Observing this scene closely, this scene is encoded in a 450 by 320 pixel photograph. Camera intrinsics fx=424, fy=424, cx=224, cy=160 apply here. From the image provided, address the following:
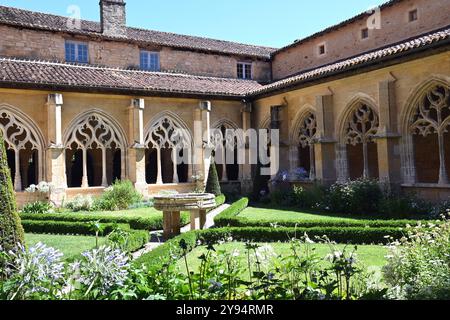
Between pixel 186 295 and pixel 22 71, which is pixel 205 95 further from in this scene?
pixel 186 295

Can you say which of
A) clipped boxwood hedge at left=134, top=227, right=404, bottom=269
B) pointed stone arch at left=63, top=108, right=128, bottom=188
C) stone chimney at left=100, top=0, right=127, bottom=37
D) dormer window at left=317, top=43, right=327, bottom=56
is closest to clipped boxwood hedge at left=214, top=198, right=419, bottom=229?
clipped boxwood hedge at left=134, top=227, right=404, bottom=269

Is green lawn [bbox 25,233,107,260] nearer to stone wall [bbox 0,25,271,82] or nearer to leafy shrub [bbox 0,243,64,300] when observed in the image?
leafy shrub [bbox 0,243,64,300]

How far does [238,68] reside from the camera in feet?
73.6

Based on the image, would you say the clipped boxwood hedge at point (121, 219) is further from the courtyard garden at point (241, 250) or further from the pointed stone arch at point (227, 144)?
the pointed stone arch at point (227, 144)

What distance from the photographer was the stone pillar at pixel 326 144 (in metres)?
15.6

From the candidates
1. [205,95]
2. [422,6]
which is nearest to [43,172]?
[205,95]

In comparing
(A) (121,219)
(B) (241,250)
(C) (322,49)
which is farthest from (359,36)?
(B) (241,250)

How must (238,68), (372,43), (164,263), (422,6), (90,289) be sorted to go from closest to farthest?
1. (90,289)
2. (164,263)
3. (422,6)
4. (372,43)
5. (238,68)

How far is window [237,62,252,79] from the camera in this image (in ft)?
73.7

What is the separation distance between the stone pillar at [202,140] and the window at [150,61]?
3.39 metres

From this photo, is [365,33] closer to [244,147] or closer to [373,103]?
[373,103]

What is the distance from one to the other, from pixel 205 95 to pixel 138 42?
13.5 feet

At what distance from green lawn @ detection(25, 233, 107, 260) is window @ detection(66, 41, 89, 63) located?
9802 millimetres

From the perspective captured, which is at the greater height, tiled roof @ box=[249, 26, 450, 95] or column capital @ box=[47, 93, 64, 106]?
tiled roof @ box=[249, 26, 450, 95]
